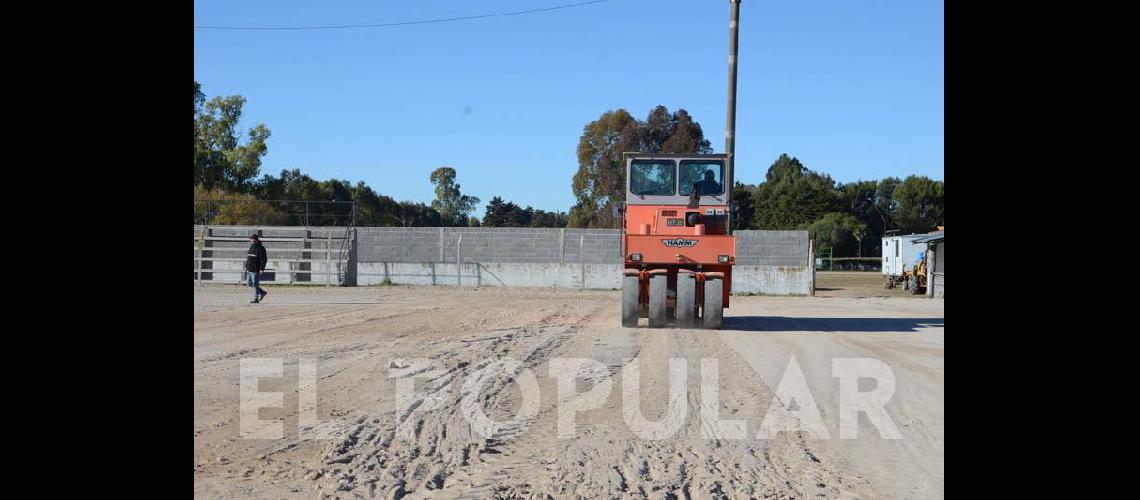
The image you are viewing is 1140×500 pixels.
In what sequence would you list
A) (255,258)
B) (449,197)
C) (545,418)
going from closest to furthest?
1. (545,418)
2. (255,258)
3. (449,197)

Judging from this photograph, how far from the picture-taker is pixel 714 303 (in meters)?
15.9

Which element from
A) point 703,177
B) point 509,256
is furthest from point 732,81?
point 509,256

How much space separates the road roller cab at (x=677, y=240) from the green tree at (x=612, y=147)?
37081mm

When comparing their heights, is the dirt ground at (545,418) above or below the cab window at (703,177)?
below

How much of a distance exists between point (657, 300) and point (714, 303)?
0.96 m

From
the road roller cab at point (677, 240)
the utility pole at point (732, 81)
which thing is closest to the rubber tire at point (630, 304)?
the road roller cab at point (677, 240)

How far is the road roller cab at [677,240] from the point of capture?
16.0 metres

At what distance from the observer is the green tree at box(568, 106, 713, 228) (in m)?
55.0

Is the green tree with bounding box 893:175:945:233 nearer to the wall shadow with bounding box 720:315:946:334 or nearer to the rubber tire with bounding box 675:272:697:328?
the wall shadow with bounding box 720:315:946:334

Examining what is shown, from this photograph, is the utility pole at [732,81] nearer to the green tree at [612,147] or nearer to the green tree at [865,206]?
the green tree at [612,147]

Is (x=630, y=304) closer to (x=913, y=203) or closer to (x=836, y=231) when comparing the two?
(x=836, y=231)
